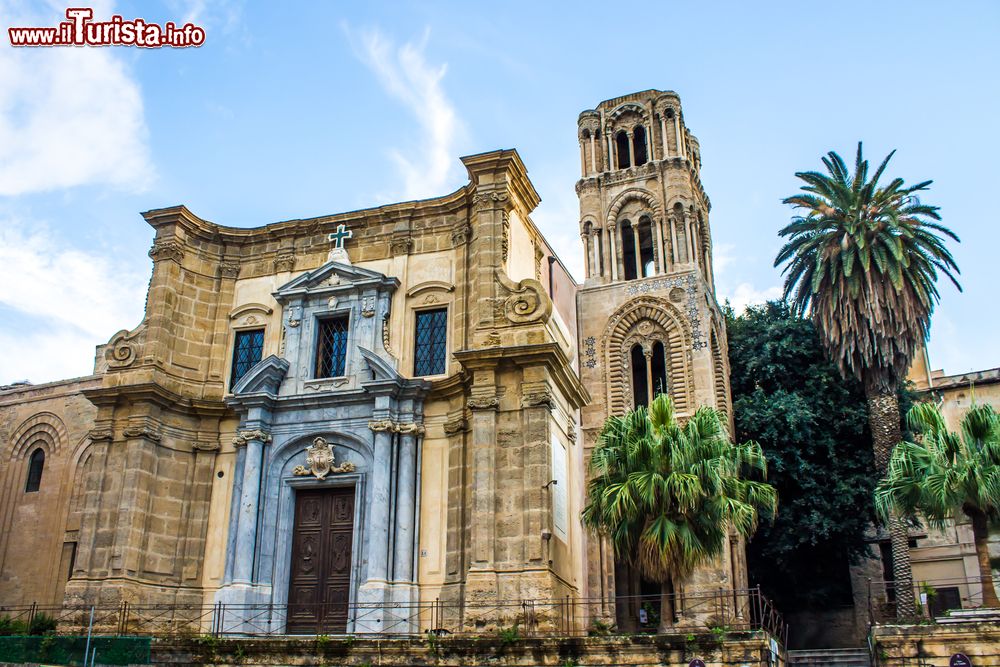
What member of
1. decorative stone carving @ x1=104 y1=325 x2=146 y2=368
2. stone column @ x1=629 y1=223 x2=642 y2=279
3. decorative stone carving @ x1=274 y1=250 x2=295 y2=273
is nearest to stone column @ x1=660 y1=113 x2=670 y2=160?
stone column @ x1=629 y1=223 x2=642 y2=279

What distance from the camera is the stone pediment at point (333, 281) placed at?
22750 mm

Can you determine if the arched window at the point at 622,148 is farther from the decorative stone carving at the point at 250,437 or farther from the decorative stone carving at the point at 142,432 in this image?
the decorative stone carving at the point at 142,432

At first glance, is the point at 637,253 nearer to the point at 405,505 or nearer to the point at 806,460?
the point at 806,460

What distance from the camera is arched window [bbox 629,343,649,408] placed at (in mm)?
29844

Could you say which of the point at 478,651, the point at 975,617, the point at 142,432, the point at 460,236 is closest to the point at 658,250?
the point at 460,236

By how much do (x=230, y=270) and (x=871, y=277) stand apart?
1808cm

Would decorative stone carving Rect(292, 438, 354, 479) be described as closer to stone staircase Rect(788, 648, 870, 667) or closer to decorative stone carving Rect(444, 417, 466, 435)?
decorative stone carving Rect(444, 417, 466, 435)

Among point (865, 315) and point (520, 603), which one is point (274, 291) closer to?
point (520, 603)

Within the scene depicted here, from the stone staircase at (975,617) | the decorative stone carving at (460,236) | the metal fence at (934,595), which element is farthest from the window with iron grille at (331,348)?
the metal fence at (934,595)

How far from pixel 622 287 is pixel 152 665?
17.9 meters

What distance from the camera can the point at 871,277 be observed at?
27438 mm

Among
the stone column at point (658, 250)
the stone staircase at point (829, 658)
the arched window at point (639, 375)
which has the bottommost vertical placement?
the stone staircase at point (829, 658)

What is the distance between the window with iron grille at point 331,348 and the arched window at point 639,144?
15.2 m

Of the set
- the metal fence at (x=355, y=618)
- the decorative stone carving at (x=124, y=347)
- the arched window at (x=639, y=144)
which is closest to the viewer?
the metal fence at (x=355, y=618)
